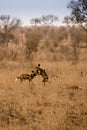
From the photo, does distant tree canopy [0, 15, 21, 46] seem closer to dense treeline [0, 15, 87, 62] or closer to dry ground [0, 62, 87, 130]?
dense treeline [0, 15, 87, 62]

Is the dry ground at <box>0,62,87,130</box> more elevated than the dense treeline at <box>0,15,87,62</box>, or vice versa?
the dense treeline at <box>0,15,87,62</box>

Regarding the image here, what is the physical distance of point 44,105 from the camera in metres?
9.52

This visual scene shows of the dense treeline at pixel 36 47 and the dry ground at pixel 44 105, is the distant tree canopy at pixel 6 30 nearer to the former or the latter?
the dense treeline at pixel 36 47

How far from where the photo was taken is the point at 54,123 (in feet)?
24.9

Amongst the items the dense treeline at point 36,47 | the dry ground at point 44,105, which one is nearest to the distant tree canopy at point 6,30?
the dense treeline at point 36,47

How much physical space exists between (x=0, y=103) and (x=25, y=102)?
0.63 meters

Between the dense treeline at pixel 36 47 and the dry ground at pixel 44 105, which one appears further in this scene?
the dense treeline at pixel 36 47

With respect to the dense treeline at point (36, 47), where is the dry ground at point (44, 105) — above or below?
below

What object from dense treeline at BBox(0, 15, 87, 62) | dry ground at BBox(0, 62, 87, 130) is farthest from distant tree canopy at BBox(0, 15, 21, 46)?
dry ground at BBox(0, 62, 87, 130)

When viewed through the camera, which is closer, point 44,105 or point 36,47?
point 44,105

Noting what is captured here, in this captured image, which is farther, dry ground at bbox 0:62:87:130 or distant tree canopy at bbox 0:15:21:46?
distant tree canopy at bbox 0:15:21:46

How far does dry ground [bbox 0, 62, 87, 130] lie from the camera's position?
771cm

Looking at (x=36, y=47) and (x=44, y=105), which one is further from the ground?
(x=36, y=47)

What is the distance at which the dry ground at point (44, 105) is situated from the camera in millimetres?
7711
